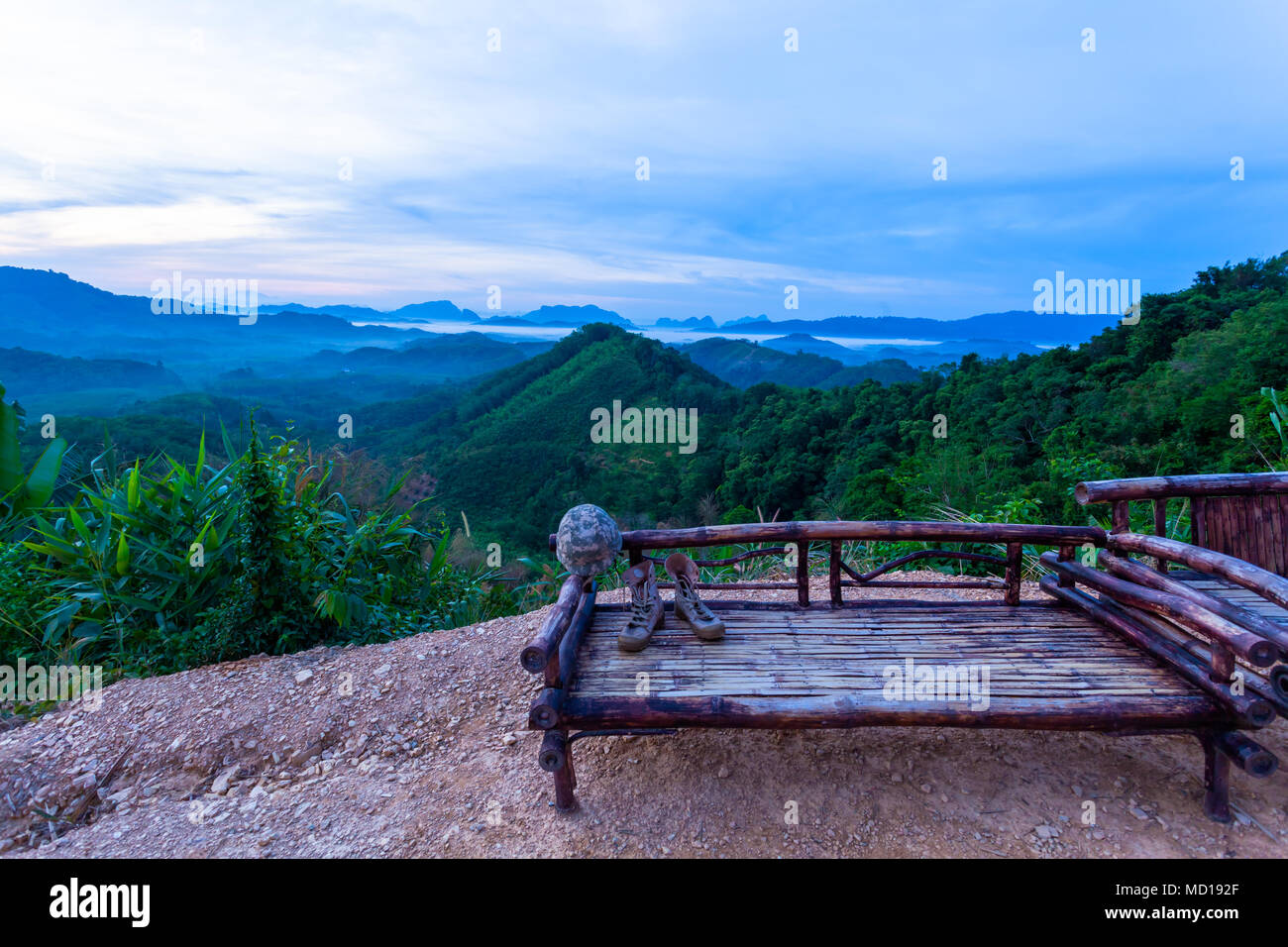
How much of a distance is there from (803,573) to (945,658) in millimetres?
729

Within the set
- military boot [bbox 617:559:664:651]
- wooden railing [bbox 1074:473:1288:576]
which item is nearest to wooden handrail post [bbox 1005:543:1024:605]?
wooden railing [bbox 1074:473:1288:576]

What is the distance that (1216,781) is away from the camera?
7.68ft

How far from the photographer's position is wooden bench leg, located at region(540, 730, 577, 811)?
2338 mm

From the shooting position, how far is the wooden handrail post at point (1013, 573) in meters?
3.07

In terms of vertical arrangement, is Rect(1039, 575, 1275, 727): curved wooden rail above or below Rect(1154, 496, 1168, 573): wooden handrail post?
below

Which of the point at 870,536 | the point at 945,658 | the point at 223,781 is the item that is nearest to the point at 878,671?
the point at 945,658

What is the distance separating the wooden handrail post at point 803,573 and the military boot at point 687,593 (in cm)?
47

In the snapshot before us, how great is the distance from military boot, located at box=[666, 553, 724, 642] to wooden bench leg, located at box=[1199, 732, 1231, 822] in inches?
66.4

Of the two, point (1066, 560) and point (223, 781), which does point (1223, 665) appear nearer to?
point (1066, 560)

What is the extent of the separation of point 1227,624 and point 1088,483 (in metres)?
0.97

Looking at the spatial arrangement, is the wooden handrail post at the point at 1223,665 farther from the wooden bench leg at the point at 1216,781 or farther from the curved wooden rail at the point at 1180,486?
the curved wooden rail at the point at 1180,486

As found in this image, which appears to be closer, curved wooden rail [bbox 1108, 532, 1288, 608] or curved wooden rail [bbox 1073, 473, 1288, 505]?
curved wooden rail [bbox 1108, 532, 1288, 608]

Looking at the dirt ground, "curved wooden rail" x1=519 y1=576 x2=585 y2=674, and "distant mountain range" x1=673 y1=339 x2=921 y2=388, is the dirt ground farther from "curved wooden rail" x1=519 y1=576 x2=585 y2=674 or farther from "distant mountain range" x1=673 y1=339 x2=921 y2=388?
"distant mountain range" x1=673 y1=339 x2=921 y2=388

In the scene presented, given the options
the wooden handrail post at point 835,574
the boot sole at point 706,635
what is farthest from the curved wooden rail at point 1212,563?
the boot sole at point 706,635
